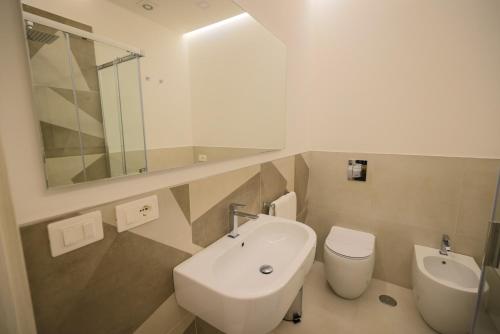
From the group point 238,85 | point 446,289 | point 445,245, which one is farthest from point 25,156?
point 445,245

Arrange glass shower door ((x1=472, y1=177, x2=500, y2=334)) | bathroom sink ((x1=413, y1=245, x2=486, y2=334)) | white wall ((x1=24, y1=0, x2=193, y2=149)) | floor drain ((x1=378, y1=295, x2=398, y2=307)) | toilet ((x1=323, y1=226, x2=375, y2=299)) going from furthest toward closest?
1. floor drain ((x1=378, y1=295, x2=398, y2=307))
2. toilet ((x1=323, y1=226, x2=375, y2=299))
3. bathroom sink ((x1=413, y1=245, x2=486, y2=334))
4. glass shower door ((x1=472, y1=177, x2=500, y2=334))
5. white wall ((x1=24, y1=0, x2=193, y2=149))

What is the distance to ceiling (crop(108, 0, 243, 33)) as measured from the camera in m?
0.81

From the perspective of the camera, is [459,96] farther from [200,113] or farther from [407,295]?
[200,113]

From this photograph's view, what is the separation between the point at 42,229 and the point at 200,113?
78 cm

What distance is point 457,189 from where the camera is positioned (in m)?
1.68

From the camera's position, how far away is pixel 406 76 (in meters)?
1.76

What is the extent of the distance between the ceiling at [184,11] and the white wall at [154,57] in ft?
0.09

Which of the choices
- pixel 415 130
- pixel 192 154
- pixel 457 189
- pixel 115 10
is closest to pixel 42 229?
pixel 192 154

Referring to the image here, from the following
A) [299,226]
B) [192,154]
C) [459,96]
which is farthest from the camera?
[459,96]

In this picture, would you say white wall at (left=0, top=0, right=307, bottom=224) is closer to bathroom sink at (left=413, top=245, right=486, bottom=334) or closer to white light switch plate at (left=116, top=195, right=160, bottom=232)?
white light switch plate at (left=116, top=195, right=160, bottom=232)

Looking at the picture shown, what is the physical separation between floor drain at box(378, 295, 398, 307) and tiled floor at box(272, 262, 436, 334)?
3 cm

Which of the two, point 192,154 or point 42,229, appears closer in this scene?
point 42,229

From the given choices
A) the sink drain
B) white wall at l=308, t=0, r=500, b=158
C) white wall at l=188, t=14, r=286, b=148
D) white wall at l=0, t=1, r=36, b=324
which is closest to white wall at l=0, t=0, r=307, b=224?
white wall at l=0, t=1, r=36, b=324

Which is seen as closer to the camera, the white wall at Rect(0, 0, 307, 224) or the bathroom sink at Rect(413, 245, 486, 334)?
the white wall at Rect(0, 0, 307, 224)
